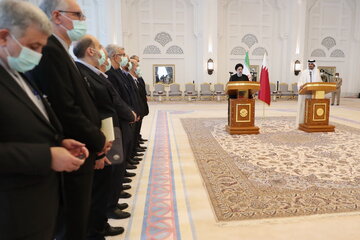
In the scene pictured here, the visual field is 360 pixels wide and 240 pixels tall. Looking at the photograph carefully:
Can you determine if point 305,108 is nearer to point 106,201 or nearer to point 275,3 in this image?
point 106,201

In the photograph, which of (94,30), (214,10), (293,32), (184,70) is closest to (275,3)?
(293,32)

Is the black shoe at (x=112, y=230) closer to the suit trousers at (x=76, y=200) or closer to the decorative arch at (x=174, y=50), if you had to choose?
the suit trousers at (x=76, y=200)

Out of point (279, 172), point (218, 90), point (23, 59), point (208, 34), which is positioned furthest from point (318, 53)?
point (23, 59)

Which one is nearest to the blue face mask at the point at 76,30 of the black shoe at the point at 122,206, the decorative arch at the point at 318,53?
the black shoe at the point at 122,206

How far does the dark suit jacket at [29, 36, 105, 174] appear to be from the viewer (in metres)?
1.35

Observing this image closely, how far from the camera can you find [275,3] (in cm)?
1555

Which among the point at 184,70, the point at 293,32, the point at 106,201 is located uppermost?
the point at 293,32

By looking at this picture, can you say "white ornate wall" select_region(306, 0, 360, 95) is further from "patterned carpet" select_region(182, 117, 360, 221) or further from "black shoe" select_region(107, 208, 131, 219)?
"black shoe" select_region(107, 208, 131, 219)

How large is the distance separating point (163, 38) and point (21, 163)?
1484cm

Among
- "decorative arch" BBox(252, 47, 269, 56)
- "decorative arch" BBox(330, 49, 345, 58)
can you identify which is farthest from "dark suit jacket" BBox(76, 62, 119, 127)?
"decorative arch" BBox(330, 49, 345, 58)

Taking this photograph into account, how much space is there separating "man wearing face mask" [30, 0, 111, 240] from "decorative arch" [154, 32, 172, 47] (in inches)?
546

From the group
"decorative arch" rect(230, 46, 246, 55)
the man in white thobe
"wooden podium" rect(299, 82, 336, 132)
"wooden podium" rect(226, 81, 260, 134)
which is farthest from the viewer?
"decorative arch" rect(230, 46, 246, 55)

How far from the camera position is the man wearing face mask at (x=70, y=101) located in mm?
1359

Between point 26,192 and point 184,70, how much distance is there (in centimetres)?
1475
